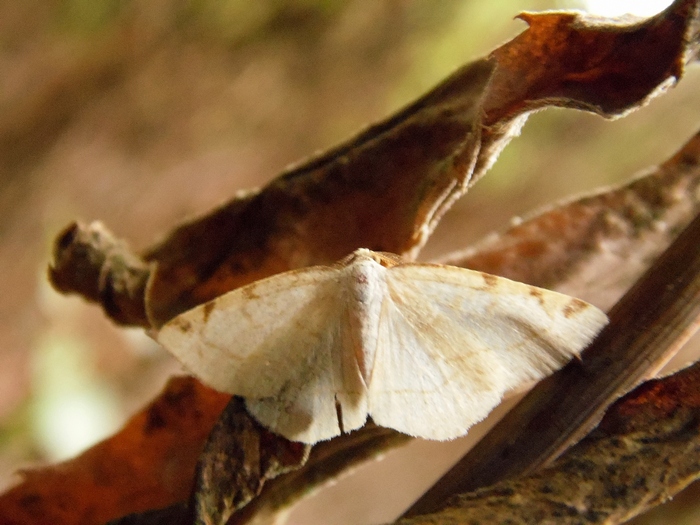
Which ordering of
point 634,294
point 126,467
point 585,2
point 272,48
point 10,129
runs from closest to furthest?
point 634,294
point 126,467
point 585,2
point 10,129
point 272,48

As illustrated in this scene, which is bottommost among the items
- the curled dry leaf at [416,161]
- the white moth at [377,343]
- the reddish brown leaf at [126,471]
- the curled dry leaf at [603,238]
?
the reddish brown leaf at [126,471]

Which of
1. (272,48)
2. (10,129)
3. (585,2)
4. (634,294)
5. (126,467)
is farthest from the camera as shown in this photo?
(272,48)

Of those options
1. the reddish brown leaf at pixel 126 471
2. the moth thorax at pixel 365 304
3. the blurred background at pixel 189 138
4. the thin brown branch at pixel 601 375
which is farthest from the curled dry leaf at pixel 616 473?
the blurred background at pixel 189 138

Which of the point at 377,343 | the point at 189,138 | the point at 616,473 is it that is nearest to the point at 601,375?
the point at 616,473

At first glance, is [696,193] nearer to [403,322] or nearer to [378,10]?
[403,322]

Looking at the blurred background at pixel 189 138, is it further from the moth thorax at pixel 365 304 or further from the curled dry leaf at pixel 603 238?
the moth thorax at pixel 365 304

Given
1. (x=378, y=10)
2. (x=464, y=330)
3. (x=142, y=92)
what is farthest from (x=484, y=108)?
(x=142, y=92)

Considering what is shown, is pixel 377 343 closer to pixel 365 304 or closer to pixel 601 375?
pixel 365 304
